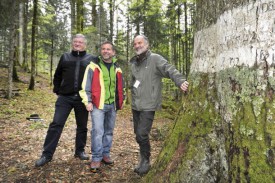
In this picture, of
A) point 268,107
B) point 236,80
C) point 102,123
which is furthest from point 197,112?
point 102,123

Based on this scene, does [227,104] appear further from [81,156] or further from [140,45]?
[81,156]

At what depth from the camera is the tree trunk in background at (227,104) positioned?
82.3 inches

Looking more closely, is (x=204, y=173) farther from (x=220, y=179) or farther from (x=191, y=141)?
(x=191, y=141)

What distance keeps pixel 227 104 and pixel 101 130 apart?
2.47 metres

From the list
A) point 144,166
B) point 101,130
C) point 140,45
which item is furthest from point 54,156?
point 140,45

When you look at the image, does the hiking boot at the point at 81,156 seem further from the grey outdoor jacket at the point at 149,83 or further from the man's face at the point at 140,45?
the man's face at the point at 140,45

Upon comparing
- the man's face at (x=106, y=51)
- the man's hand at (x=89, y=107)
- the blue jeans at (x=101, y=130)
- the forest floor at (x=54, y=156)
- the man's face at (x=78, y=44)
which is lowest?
the forest floor at (x=54, y=156)

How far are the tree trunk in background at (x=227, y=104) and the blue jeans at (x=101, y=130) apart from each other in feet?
4.89

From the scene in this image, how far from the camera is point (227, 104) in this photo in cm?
242

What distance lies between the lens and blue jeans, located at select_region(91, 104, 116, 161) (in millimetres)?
4207

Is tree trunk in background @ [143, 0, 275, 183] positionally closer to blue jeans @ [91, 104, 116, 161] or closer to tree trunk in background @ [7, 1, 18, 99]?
blue jeans @ [91, 104, 116, 161]

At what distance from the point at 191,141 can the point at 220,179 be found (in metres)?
0.48

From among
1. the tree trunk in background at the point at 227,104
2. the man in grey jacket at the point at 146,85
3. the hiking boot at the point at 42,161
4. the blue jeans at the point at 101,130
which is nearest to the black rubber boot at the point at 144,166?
the man in grey jacket at the point at 146,85

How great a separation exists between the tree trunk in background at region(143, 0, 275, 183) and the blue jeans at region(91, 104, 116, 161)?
1492mm
